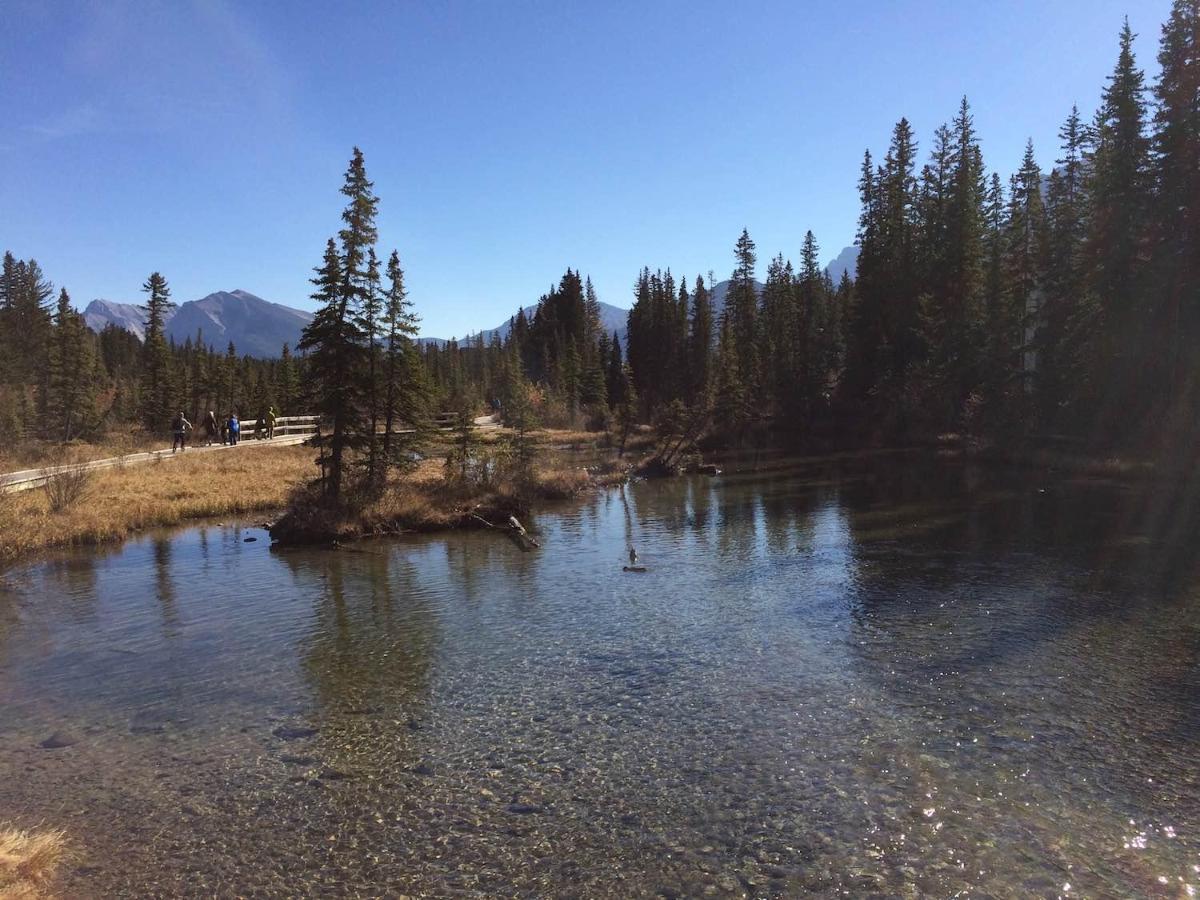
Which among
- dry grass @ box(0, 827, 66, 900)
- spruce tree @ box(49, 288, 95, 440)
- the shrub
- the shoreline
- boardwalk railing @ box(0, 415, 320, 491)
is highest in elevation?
spruce tree @ box(49, 288, 95, 440)

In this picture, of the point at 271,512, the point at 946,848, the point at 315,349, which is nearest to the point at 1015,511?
the point at 946,848

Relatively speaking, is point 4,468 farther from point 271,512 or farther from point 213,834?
point 213,834

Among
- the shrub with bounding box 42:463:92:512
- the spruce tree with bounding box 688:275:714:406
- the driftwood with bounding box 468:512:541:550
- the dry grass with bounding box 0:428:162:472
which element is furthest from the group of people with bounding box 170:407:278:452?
the spruce tree with bounding box 688:275:714:406

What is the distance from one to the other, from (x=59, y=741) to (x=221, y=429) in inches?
1784

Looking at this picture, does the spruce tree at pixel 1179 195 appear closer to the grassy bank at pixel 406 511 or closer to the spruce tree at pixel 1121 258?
the spruce tree at pixel 1121 258

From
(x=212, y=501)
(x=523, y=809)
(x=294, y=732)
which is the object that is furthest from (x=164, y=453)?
(x=523, y=809)

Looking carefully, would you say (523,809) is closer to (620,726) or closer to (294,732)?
(620,726)

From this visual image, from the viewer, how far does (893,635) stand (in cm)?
1369

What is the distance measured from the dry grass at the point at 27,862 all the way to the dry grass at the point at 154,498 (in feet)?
60.6

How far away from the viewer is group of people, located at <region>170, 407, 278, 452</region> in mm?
44281

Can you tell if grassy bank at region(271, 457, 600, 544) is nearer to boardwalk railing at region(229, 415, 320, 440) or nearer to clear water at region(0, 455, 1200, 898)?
clear water at region(0, 455, 1200, 898)

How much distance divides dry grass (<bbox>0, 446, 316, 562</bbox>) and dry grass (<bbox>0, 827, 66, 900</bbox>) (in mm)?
18482

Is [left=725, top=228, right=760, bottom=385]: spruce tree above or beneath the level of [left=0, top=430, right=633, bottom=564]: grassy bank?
above

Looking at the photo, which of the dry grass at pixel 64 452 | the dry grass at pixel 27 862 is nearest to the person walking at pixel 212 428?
the dry grass at pixel 64 452
